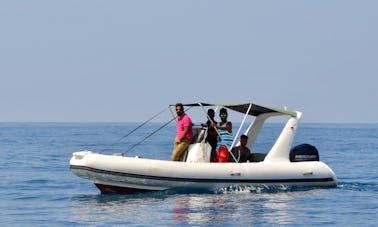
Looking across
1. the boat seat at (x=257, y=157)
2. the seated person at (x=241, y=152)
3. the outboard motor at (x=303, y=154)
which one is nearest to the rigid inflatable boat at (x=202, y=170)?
the outboard motor at (x=303, y=154)

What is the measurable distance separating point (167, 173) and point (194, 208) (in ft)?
6.35

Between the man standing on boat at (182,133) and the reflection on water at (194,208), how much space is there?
1081 millimetres

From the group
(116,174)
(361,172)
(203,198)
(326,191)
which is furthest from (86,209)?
(361,172)

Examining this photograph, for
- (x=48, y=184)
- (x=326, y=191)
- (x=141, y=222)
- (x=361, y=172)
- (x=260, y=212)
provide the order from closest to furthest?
(x=141, y=222)
(x=260, y=212)
(x=326, y=191)
(x=48, y=184)
(x=361, y=172)

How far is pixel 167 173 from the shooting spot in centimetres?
2167

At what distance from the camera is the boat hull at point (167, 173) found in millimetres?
21562

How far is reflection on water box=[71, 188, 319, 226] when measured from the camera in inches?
733

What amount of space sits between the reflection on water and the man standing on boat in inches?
42.5

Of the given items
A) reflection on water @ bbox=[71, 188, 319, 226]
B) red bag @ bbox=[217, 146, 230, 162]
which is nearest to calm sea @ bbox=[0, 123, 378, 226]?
reflection on water @ bbox=[71, 188, 319, 226]

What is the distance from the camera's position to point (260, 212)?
19641 millimetres

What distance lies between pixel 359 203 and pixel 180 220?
18.2 ft

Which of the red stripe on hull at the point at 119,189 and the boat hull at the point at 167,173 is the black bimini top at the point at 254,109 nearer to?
the boat hull at the point at 167,173

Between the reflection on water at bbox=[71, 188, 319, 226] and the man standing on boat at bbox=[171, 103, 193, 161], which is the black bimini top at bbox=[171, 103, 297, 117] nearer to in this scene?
the man standing on boat at bbox=[171, 103, 193, 161]

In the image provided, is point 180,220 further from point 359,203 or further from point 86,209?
point 359,203
